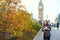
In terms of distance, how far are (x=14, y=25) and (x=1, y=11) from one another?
7.89ft

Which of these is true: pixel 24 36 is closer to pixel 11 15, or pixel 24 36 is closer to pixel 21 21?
pixel 21 21

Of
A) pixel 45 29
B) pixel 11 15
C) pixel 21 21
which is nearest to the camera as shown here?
pixel 45 29

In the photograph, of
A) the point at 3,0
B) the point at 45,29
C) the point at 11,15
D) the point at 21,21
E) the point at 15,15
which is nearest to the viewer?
the point at 45,29

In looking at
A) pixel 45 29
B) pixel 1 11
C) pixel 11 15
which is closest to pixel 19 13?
pixel 11 15

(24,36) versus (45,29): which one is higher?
(45,29)

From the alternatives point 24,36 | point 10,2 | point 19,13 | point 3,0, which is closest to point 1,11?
point 3,0

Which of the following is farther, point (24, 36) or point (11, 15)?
point (24, 36)

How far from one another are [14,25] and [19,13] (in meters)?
1.59

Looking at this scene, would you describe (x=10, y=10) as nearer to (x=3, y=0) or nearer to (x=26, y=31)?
(x=3, y=0)

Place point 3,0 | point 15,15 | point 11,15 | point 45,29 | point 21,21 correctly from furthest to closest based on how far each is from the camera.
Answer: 1. point 21,21
2. point 15,15
3. point 11,15
4. point 3,0
5. point 45,29

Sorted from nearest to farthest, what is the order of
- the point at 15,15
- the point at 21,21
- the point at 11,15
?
the point at 11,15 → the point at 15,15 → the point at 21,21

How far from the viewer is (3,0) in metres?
17.5

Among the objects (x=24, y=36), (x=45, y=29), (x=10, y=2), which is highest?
(x=10, y=2)

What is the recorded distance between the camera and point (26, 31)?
903 inches
